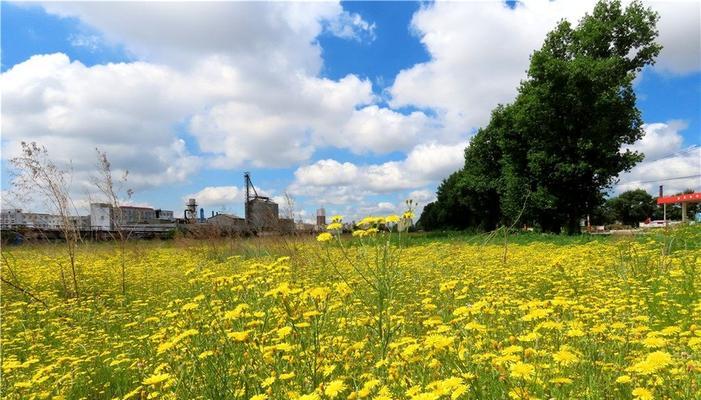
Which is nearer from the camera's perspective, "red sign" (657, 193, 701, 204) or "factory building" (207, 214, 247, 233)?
"factory building" (207, 214, 247, 233)

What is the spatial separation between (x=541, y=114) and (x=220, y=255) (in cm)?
1666

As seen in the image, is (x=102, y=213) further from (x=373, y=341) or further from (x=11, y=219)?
(x=373, y=341)

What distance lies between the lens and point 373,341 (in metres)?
2.63

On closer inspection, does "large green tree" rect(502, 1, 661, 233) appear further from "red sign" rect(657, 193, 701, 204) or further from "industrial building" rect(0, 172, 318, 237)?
"red sign" rect(657, 193, 701, 204)

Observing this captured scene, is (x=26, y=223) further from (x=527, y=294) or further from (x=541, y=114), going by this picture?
(x=541, y=114)

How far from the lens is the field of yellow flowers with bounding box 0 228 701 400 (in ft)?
7.09

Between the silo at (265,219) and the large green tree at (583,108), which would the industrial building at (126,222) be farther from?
the large green tree at (583,108)

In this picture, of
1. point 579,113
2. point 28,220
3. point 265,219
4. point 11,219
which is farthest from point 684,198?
point 11,219

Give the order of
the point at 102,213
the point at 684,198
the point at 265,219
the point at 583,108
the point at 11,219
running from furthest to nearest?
the point at 684,198, the point at 583,108, the point at 265,219, the point at 11,219, the point at 102,213

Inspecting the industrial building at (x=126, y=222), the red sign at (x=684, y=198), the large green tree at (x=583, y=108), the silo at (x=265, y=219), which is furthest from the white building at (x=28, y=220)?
the red sign at (x=684, y=198)

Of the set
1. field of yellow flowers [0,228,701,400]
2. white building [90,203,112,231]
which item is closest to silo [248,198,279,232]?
white building [90,203,112,231]

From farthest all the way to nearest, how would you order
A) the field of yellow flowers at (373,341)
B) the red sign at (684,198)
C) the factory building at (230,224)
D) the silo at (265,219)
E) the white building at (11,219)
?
the red sign at (684,198)
the factory building at (230,224)
the silo at (265,219)
the white building at (11,219)
the field of yellow flowers at (373,341)

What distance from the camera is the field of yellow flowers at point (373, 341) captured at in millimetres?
2160

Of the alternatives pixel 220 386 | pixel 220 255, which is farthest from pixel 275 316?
pixel 220 255
